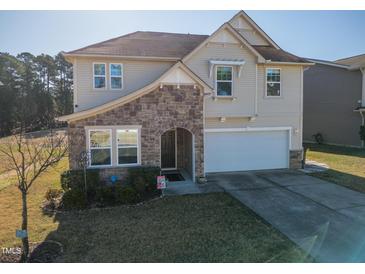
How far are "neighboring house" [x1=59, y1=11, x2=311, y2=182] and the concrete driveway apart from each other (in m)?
1.75

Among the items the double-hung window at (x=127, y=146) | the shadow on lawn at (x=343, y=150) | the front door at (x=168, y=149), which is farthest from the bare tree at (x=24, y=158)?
the shadow on lawn at (x=343, y=150)

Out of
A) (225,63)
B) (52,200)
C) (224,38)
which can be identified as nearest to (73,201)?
(52,200)

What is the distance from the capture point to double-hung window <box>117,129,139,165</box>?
36.0 feet

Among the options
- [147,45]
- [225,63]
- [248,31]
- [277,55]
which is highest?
[248,31]

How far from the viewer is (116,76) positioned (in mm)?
12875

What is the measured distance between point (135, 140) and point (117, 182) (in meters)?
1.79

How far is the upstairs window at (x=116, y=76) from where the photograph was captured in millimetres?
12828

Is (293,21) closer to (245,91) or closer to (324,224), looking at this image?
(245,91)

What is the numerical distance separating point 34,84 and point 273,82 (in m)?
41.6

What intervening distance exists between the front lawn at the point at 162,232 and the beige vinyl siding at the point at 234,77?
5282 millimetres

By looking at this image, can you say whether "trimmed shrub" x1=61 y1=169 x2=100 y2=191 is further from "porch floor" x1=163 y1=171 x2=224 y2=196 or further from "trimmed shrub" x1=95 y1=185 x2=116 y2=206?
"porch floor" x1=163 y1=171 x2=224 y2=196

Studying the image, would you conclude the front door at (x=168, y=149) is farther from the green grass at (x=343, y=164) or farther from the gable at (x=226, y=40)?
the green grass at (x=343, y=164)

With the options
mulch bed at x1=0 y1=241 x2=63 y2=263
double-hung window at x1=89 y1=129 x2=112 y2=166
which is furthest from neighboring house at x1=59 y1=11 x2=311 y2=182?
mulch bed at x1=0 y1=241 x2=63 y2=263

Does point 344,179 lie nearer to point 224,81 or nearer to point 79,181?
point 224,81
